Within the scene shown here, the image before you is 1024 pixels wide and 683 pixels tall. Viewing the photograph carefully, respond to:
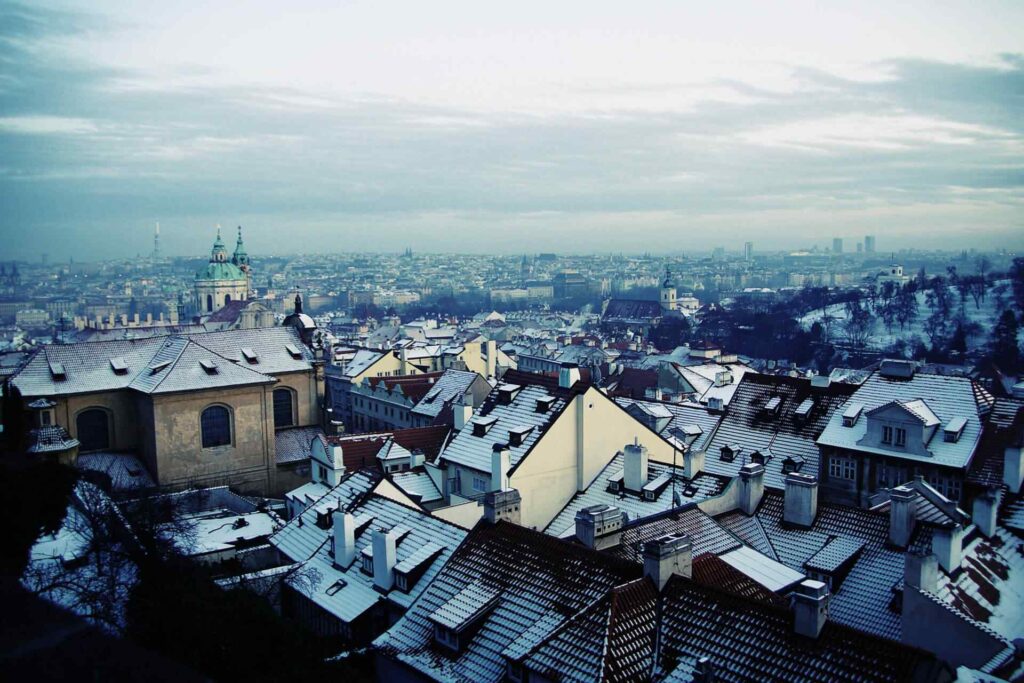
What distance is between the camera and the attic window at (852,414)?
1261 inches

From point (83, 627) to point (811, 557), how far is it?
69.5 ft

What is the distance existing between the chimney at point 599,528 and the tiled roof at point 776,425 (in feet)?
Answer: 38.1

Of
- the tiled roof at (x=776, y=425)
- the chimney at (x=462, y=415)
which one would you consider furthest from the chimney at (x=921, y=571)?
the chimney at (x=462, y=415)

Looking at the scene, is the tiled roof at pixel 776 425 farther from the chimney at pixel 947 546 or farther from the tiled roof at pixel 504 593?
the tiled roof at pixel 504 593

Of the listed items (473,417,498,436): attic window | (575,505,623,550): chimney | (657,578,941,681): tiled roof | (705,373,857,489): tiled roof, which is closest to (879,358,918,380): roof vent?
(705,373,857,489): tiled roof

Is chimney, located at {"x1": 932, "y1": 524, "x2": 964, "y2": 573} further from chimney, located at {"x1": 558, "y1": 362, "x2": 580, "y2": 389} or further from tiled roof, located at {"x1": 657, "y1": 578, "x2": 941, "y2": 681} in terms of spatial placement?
chimney, located at {"x1": 558, "y1": 362, "x2": 580, "y2": 389}

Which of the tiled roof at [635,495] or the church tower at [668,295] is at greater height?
the tiled roof at [635,495]

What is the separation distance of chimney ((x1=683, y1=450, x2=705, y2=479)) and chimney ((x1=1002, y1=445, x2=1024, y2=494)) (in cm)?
955

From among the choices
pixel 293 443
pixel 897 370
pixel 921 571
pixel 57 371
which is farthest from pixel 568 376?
pixel 57 371

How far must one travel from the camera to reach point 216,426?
4425 centimetres

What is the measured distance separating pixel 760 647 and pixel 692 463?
1219 centimetres

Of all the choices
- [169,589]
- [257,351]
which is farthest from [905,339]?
[169,589]

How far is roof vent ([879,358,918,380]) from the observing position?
108 ft

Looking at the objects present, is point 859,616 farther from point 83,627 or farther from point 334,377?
point 334,377
